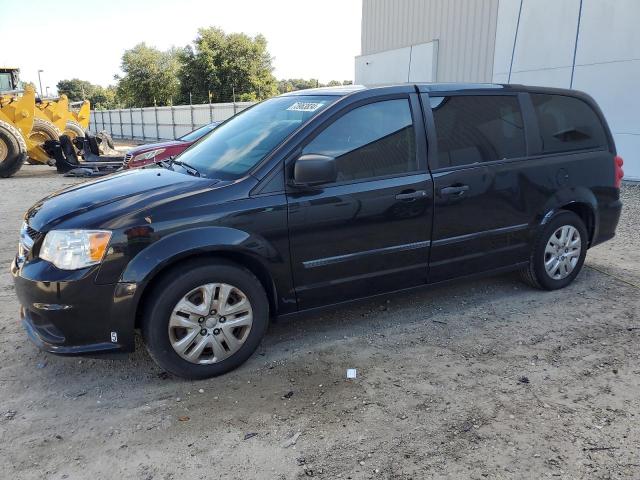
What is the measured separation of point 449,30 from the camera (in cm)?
1491

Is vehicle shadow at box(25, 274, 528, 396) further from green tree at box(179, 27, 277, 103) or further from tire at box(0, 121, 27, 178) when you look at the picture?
green tree at box(179, 27, 277, 103)

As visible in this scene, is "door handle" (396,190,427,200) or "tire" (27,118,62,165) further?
"tire" (27,118,62,165)

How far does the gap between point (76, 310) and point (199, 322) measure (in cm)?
68

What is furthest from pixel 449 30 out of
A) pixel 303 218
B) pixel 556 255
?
pixel 303 218

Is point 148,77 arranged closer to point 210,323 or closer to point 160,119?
point 160,119

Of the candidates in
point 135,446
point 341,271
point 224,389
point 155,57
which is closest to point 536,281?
point 341,271

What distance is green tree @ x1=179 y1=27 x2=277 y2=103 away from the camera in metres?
46.1

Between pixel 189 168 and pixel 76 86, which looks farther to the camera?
pixel 76 86

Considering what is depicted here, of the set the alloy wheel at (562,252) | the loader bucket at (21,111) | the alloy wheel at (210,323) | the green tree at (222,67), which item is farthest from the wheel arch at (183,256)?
the green tree at (222,67)

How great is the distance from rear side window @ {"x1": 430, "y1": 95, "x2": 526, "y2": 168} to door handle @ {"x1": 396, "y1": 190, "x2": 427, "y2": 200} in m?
0.30

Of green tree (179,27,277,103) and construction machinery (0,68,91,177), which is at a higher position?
green tree (179,27,277,103)

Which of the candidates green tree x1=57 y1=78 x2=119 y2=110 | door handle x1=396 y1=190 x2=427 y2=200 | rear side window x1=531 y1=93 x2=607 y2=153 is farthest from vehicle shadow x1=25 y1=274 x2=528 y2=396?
green tree x1=57 y1=78 x2=119 y2=110

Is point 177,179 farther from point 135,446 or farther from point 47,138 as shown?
point 47,138

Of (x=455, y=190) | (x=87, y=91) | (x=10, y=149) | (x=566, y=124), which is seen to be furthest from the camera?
(x=87, y=91)
